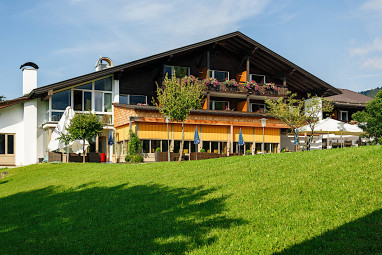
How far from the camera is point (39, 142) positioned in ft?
96.3

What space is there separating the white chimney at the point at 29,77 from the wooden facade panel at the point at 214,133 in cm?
1370

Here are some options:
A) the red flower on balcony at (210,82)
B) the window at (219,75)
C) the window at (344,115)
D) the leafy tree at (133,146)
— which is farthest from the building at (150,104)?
the window at (344,115)

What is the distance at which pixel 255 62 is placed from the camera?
119 feet

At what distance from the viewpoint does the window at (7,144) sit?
28.7 meters

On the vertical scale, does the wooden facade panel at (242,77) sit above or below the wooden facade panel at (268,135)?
above

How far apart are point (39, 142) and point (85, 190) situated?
1767 cm

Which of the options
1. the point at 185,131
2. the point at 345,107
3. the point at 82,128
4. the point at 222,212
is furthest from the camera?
the point at 345,107

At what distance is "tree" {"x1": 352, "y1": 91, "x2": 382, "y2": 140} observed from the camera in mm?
31516

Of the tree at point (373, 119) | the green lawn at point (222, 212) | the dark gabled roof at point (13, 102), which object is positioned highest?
the dark gabled roof at point (13, 102)

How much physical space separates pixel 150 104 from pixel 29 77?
9.60 meters

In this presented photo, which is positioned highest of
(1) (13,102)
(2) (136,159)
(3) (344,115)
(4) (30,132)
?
(1) (13,102)

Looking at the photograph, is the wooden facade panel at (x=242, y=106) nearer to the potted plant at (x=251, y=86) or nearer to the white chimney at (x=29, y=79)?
the potted plant at (x=251, y=86)

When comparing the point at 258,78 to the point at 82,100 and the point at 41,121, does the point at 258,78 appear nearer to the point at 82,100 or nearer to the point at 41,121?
the point at 82,100

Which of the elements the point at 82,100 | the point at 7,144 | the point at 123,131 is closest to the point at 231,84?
the point at 123,131
